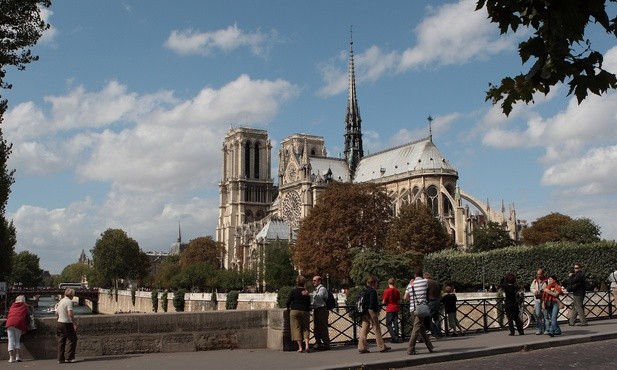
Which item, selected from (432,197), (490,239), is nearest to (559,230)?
(490,239)

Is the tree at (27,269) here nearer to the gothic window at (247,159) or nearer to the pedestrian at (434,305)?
the gothic window at (247,159)

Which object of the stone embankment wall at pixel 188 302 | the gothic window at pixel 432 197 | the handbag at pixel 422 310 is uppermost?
the gothic window at pixel 432 197

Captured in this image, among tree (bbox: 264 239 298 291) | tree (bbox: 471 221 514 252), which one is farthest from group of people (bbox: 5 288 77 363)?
tree (bbox: 471 221 514 252)

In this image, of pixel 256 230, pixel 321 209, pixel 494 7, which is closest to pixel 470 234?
pixel 321 209

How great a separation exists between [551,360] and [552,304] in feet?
14.3

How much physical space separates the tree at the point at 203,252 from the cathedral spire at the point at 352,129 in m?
27.5

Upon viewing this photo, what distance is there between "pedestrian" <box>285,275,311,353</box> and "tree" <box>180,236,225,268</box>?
103m

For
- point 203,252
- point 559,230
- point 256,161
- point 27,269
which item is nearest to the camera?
point 559,230

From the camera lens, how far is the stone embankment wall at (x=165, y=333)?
14.0 meters

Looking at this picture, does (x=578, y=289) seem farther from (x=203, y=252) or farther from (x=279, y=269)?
(x=203, y=252)

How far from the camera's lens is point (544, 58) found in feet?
16.1

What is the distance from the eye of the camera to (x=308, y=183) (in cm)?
10550

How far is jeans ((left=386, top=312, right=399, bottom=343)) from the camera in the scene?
16069 mm

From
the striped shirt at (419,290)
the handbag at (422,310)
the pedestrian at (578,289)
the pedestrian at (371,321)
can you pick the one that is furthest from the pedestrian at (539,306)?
the pedestrian at (371,321)
